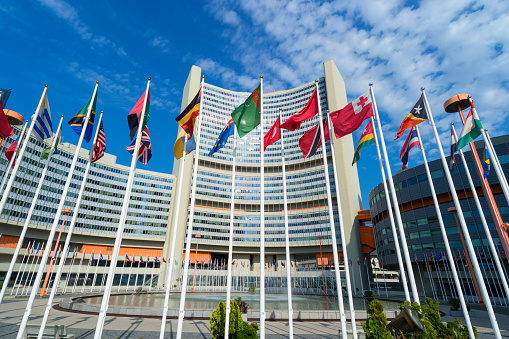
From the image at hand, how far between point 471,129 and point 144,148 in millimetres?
17838

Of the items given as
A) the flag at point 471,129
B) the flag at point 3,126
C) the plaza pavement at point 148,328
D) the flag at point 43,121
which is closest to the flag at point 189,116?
the flag at point 43,121

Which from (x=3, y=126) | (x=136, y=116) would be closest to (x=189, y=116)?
(x=136, y=116)

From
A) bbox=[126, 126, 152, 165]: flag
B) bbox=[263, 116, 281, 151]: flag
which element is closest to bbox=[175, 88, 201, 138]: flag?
bbox=[126, 126, 152, 165]: flag

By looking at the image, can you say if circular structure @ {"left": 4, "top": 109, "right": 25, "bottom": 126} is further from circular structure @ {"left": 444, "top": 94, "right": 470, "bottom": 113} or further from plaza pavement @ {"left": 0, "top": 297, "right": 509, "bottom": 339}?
circular structure @ {"left": 444, "top": 94, "right": 470, "bottom": 113}

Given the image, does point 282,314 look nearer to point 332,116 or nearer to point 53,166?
point 332,116

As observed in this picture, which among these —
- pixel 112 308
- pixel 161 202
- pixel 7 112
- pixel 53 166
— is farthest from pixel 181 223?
pixel 7 112

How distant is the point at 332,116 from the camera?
15.2m

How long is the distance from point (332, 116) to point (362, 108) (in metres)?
1.67

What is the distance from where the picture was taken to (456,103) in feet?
50.9

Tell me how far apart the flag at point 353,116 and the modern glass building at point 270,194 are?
66.1 m

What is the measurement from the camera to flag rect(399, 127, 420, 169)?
1593cm

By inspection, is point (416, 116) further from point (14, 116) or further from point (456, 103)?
point (14, 116)

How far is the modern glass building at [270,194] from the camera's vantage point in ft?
271

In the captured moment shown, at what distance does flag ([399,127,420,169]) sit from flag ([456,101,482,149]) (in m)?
2.35
